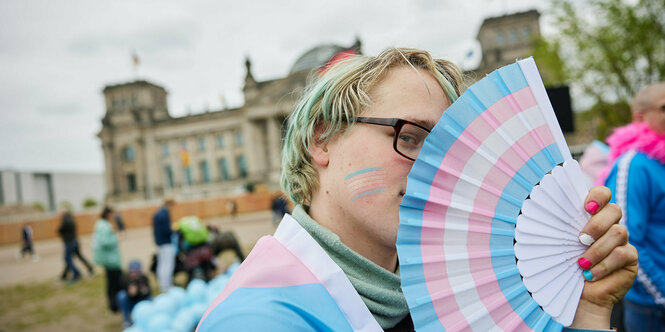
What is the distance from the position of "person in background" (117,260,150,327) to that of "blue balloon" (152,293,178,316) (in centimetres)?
219

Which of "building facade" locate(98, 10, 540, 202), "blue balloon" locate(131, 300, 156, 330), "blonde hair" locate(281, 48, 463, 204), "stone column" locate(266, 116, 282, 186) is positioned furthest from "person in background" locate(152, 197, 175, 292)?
"building facade" locate(98, 10, 540, 202)

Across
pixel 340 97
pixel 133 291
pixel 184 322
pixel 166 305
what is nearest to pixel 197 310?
pixel 184 322

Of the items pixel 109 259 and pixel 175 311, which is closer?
pixel 175 311

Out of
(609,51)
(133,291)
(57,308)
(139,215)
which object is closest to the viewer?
(133,291)

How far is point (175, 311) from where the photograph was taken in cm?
462

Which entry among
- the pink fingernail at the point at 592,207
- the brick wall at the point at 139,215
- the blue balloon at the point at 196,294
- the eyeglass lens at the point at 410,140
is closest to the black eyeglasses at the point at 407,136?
the eyeglass lens at the point at 410,140

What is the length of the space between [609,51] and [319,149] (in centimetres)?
1467

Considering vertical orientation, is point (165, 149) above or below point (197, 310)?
above

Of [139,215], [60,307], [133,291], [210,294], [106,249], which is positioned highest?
[106,249]

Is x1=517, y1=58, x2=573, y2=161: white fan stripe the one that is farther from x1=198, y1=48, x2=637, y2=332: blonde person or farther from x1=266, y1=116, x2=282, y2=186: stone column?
x1=266, y1=116, x2=282, y2=186: stone column

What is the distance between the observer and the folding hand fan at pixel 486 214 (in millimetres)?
835

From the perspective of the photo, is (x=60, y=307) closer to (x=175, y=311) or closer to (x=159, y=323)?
(x=175, y=311)

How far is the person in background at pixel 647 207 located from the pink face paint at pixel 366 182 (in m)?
2.04

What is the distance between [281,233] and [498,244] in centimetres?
53
